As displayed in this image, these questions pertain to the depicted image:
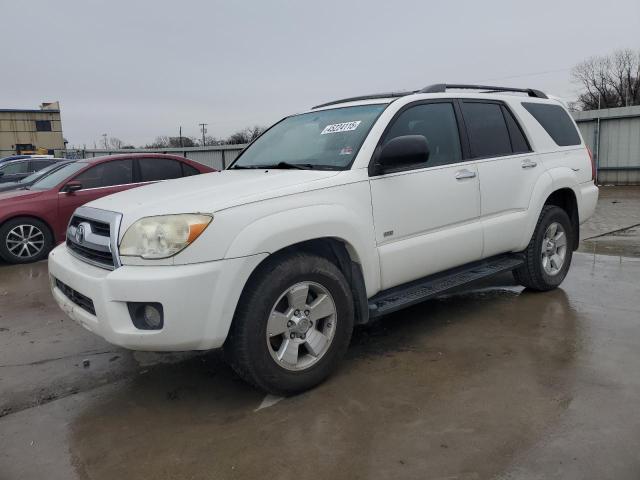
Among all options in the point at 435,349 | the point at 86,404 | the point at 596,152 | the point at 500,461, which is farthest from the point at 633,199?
the point at 86,404

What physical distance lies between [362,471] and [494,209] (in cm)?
262

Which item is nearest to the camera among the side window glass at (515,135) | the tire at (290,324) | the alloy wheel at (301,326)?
the tire at (290,324)

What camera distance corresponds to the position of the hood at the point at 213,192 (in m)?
2.92

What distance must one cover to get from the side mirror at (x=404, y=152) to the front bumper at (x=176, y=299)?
43.6 inches

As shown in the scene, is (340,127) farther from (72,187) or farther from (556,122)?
(72,187)

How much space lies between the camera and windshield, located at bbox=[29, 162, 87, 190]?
7782 millimetres

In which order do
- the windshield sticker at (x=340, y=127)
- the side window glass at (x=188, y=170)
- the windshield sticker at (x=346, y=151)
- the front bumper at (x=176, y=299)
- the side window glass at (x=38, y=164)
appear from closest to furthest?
the front bumper at (x=176, y=299), the windshield sticker at (x=346, y=151), the windshield sticker at (x=340, y=127), the side window glass at (x=188, y=170), the side window glass at (x=38, y=164)

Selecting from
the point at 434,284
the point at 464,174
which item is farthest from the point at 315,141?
the point at 434,284

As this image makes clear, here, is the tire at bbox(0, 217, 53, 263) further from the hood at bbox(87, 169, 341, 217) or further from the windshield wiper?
the windshield wiper

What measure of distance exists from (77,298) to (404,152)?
2.22 meters

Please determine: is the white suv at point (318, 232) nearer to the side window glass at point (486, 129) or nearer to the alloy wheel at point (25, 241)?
the side window glass at point (486, 129)

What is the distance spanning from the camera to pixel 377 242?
3.47 metres

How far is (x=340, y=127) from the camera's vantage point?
12.7ft

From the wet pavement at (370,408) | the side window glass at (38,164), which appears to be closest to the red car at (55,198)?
the wet pavement at (370,408)
